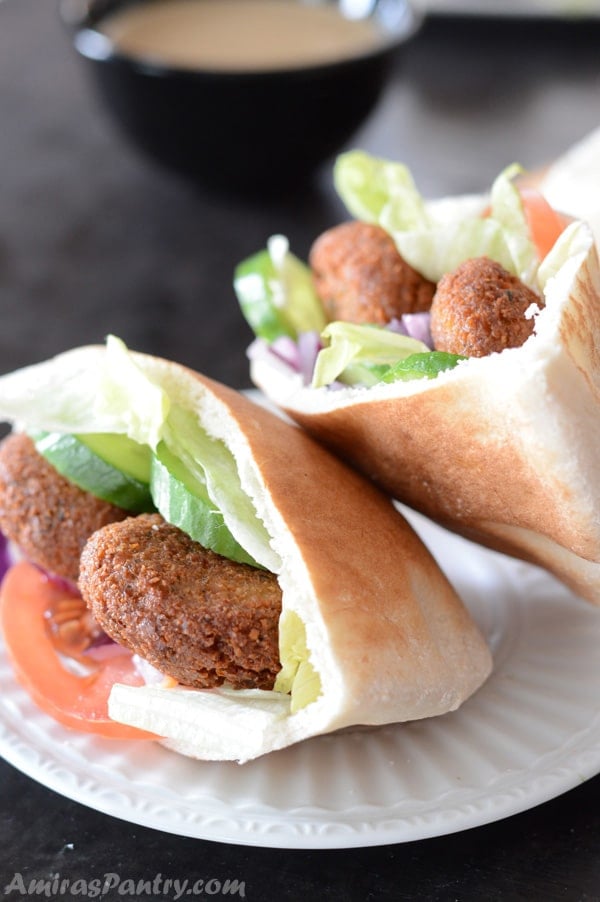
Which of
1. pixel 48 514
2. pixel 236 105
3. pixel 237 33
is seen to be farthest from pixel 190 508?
pixel 237 33

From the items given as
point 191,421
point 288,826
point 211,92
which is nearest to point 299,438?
→ point 191,421

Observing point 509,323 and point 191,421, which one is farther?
point 191,421

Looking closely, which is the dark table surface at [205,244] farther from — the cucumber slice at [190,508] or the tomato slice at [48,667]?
the cucumber slice at [190,508]

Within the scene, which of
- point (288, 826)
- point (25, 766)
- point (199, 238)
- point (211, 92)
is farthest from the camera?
point (199, 238)

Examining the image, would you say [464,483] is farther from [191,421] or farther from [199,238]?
[199,238]

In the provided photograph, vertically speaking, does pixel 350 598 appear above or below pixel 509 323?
below

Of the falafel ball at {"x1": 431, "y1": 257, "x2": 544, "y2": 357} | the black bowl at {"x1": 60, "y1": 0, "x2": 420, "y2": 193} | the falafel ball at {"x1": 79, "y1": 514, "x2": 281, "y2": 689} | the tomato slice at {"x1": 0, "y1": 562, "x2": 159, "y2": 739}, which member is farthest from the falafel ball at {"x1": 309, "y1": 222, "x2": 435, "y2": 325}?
the black bowl at {"x1": 60, "y1": 0, "x2": 420, "y2": 193}

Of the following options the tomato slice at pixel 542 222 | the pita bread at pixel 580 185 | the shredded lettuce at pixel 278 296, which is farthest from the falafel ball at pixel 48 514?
the pita bread at pixel 580 185
